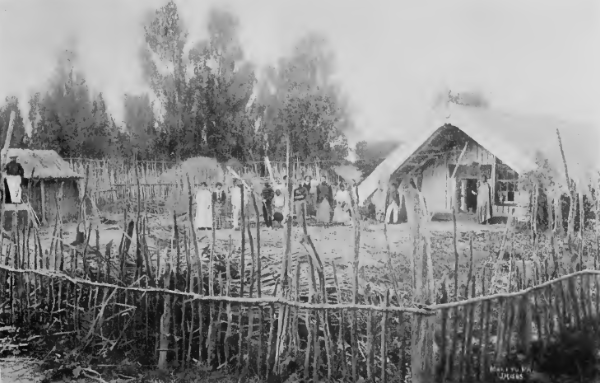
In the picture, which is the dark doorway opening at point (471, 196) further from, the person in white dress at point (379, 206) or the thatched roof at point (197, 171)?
the thatched roof at point (197, 171)

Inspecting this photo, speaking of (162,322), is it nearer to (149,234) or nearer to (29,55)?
(149,234)

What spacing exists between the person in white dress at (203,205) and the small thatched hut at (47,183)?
77 centimetres

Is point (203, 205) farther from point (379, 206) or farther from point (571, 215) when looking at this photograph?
point (571, 215)

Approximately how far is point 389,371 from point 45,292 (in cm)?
218

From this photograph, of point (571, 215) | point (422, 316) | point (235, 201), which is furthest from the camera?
point (235, 201)

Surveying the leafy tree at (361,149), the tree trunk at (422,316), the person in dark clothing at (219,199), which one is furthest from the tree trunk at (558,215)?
the person in dark clothing at (219,199)

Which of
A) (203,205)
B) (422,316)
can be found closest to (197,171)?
(203,205)

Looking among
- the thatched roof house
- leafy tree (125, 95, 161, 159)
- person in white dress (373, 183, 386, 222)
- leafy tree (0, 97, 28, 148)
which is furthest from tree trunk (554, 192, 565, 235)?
leafy tree (0, 97, 28, 148)

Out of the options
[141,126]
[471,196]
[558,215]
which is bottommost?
[558,215]

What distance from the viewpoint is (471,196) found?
2.90 metres

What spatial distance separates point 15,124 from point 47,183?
0.43 meters

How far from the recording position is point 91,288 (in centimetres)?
317

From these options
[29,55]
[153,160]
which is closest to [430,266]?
[153,160]

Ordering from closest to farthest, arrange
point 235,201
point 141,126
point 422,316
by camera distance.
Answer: point 422,316, point 235,201, point 141,126
